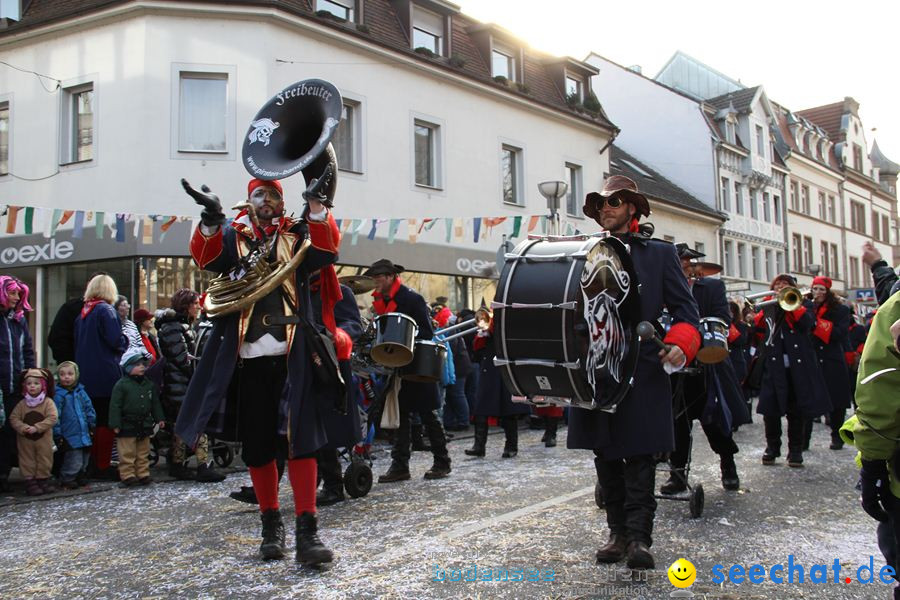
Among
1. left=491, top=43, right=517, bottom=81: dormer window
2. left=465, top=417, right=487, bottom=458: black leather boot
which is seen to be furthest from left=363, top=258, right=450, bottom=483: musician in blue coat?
left=491, top=43, right=517, bottom=81: dormer window

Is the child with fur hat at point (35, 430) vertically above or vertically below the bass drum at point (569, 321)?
below

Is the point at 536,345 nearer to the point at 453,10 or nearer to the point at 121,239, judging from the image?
the point at 121,239

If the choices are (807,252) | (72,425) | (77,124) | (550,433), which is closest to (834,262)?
(807,252)

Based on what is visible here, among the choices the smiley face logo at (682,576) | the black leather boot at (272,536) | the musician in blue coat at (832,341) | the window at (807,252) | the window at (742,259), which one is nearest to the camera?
the smiley face logo at (682,576)

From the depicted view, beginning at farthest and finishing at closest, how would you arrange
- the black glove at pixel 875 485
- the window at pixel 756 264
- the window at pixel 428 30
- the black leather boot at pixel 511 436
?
the window at pixel 756 264
the window at pixel 428 30
the black leather boot at pixel 511 436
the black glove at pixel 875 485

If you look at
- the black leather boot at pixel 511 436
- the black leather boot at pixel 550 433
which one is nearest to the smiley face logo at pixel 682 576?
the black leather boot at pixel 511 436

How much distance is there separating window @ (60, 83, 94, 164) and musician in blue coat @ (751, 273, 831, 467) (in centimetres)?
1326

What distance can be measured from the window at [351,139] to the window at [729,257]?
23.1 meters

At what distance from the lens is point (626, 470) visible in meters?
4.50

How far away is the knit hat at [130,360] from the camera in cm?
816

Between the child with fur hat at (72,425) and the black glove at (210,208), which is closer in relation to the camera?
the black glove at (210,208)

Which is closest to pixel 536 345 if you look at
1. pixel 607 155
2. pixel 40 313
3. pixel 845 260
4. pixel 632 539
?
pixel 632 539

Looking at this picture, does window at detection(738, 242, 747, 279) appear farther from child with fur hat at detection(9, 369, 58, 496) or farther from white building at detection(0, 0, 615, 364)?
child with fur hat at detection(9, 369, 58, 496)

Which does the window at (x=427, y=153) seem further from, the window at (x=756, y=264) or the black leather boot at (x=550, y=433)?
the window at (x=756, y=264)
